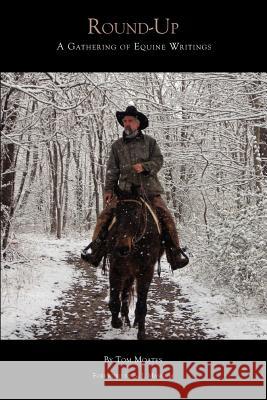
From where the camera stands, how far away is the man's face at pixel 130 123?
18.6 ft

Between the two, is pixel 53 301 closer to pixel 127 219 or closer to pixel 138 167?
pixel 127 219

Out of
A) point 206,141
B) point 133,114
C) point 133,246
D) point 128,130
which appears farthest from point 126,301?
point 206,141

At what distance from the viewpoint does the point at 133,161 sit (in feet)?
18.7

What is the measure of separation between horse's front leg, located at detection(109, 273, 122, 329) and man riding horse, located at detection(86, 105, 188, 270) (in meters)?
0.36

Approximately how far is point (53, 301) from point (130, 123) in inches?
135

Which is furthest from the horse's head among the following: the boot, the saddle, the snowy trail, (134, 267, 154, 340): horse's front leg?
the snowy trail

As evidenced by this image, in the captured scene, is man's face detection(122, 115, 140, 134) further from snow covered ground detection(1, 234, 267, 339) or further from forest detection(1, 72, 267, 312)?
snow covered ground detection(1, 234, 267, 339)

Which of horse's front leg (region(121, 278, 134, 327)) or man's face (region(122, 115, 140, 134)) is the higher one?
man's face (region(122, 115, 140, 134))

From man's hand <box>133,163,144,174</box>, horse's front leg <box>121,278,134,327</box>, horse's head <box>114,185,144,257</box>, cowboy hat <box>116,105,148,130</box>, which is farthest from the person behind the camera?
horse's front leg <box>121,278,134,327</box>

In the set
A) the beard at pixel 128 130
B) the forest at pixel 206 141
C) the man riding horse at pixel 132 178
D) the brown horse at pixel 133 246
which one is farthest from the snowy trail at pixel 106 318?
the beard at pixel 128 130

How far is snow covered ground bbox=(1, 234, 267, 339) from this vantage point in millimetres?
5637
